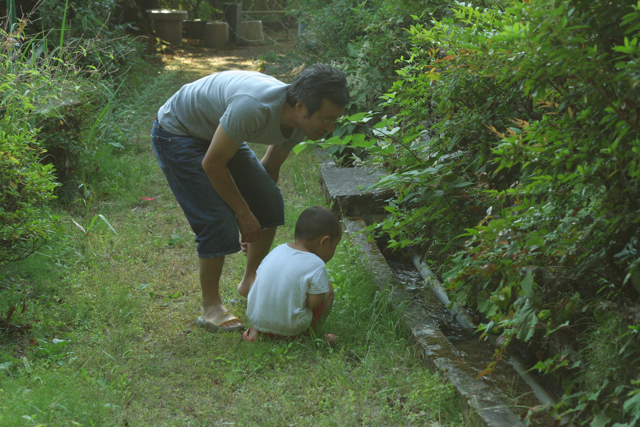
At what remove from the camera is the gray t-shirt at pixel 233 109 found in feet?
8.58

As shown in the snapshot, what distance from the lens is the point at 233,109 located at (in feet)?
8.55

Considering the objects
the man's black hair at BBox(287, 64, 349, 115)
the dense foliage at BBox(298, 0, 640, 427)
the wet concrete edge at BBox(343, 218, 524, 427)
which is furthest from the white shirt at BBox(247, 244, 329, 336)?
the man's black hair at BBox(287, 64, 349, 115)

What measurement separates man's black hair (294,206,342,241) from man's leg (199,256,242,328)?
50cm

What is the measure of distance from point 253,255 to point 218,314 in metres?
0.46

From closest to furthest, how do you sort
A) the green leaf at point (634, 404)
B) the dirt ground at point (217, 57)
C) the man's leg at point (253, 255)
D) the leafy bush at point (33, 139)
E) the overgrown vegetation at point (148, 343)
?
the green leaf at point (634, 404), the overgrown vegetation at point (148, 343), the leafy bush at point (33, 139), the man's leg at point (253, 255), the dirt ground at point (217, 57)

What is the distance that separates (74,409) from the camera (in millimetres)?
2219

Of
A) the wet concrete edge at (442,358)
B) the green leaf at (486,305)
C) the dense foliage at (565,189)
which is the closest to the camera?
the dense foliage at (565,189)

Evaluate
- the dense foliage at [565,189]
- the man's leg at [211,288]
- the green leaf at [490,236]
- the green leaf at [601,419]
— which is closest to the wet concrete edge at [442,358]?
the dense foliage at [565,189]

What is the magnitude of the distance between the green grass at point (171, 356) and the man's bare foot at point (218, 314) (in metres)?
0.08

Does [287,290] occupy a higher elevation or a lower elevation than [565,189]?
lower

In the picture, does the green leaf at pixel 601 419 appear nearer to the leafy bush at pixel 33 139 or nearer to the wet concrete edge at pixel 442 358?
the wet concrete edge at pixel 442 358

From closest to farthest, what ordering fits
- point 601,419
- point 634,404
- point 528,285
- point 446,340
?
point 634,404, point 601,419, point 528,285, point 446,340

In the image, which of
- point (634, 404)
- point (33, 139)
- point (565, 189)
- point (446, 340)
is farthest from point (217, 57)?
point (634, 404)

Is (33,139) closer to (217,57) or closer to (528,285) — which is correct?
(528,285)
